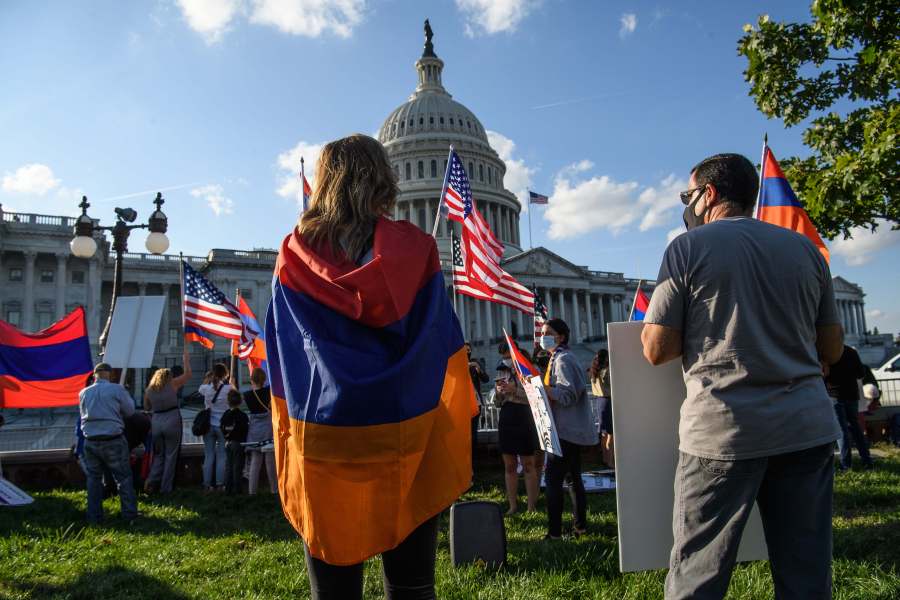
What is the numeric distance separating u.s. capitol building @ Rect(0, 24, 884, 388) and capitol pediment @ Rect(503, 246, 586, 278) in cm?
12

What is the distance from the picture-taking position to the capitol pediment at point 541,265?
2766 inches

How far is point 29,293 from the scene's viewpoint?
1999 inches

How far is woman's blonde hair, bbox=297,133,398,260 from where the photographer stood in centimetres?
230

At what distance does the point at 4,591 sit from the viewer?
16.0 feet

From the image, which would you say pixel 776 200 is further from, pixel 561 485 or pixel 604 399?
pixel 604 399

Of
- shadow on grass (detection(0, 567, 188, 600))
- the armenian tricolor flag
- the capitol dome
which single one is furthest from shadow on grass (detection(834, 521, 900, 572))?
the capitol dome

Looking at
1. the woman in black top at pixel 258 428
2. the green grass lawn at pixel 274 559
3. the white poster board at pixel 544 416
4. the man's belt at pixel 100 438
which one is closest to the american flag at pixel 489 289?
the woman in black top at pixel 258 428

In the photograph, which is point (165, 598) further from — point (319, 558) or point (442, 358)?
point (442, 358)

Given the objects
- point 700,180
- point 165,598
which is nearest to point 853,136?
point 700,180

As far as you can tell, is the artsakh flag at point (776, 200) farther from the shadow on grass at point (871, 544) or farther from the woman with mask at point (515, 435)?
the woman with mask at point (515, 435)

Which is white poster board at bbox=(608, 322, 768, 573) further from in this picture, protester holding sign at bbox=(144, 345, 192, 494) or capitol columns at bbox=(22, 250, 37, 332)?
capitol columns at bbox=(22, 250, 37, 332)

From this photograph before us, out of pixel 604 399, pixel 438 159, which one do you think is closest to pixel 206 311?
pixel 604 399

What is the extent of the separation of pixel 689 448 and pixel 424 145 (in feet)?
266

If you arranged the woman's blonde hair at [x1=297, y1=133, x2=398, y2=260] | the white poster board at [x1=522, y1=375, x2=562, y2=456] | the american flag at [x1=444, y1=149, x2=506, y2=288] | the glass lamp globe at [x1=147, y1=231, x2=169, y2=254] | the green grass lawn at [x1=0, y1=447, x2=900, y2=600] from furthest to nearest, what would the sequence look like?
the glass lamp globe at [x1=147, y1=231, x2=169, y2=254], the american flag at [x1=444, y1=149, x2=506, y2=288], the white poster board at [x1=522, y1=375, x2=562, y2=456], the green grass lawn at [x1=0, y1=447, x2=900, y2=600], the woman's blonde hair at [x1=297, y1=133, x2=398, y2=260]
